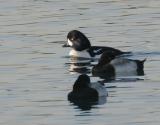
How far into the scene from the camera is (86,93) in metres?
24.1

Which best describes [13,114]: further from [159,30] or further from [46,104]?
[159,30]

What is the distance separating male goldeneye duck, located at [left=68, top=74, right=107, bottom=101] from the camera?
2395 centimetres

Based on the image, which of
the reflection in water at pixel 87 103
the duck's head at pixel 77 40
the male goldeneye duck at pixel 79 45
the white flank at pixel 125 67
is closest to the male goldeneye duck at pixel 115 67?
the white flank at pixel 125 67

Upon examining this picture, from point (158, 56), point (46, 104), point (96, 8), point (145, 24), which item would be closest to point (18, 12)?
point (96, 8)

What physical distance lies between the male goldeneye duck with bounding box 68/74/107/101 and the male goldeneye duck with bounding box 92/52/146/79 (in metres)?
3.49

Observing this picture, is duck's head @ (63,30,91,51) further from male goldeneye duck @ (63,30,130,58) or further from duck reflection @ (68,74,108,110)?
duck reflection @ (68,74,108,110)

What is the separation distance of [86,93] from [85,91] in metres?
0.05

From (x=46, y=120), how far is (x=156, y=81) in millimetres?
5057

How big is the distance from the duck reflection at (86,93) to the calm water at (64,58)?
20cm

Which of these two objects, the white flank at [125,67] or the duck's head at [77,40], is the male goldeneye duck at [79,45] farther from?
the white flank at [125,67]

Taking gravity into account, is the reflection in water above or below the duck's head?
above

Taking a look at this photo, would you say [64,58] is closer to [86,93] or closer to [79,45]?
[79,45]

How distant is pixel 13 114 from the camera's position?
21.9m

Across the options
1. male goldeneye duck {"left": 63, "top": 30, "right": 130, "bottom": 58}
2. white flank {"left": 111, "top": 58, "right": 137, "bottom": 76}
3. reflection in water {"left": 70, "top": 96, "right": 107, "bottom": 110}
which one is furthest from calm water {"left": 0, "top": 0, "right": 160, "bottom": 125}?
white flank {"left": 111, "top": 58, "right": 137, "bottom": 76}
